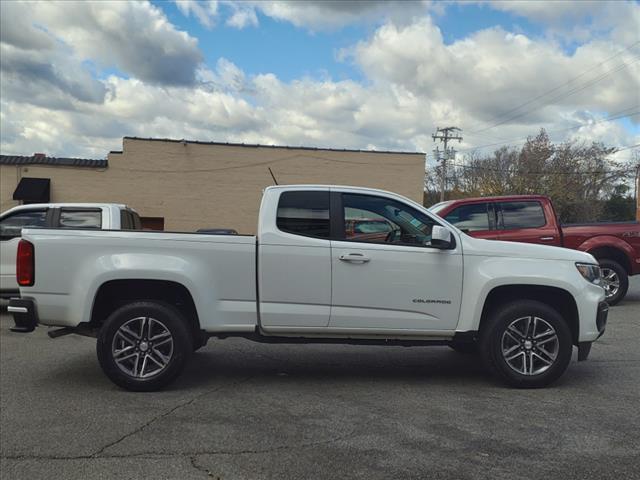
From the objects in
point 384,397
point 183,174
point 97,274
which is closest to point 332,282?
point 384,397

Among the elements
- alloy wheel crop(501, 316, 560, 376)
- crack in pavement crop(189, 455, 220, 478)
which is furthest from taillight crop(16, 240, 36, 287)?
alloy wheel crop(501, 316, 560, 376)

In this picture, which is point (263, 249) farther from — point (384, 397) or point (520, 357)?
point (520, 357)

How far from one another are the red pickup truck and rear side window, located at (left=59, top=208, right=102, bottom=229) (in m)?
5.83

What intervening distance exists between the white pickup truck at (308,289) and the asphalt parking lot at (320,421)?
457 millimetres

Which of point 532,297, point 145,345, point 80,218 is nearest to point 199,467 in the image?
point 145,345

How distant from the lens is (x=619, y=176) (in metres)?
55.2

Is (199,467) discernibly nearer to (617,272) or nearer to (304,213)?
(304,213)

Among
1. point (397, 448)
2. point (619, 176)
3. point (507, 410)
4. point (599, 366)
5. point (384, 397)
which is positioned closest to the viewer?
point (397, 448)

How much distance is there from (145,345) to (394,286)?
2387mm

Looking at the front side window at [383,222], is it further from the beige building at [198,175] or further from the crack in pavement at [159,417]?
the beige building at [198,175]

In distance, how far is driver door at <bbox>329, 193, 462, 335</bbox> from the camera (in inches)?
216

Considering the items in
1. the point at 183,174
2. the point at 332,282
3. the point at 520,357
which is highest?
the point at 183,174

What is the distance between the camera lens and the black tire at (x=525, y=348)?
552cm

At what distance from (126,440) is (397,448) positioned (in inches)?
78.0
